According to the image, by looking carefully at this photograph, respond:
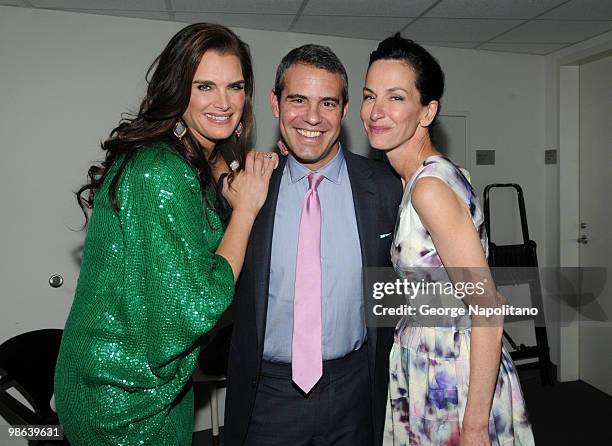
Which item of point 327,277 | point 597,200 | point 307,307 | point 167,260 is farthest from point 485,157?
point 167,260

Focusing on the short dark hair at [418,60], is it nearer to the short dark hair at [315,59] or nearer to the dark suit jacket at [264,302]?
the short dark hair at [315,59]

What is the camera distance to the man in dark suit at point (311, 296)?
172 cm

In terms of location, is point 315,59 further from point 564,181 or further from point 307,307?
point 564,181

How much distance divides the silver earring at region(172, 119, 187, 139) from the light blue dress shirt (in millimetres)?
470

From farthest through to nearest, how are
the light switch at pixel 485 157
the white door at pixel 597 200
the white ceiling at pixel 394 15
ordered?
1. the light switch at pixel 485 157
2. the white door at pixel 597 200
3. the white ceiling at pixel 394 15

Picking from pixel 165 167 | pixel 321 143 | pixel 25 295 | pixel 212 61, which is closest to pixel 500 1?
pixel 321 143

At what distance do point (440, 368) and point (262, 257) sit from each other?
0.69 meters

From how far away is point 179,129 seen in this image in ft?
4.92

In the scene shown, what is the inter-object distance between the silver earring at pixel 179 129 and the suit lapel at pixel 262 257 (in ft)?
1.34

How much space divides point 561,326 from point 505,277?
906 millimetres

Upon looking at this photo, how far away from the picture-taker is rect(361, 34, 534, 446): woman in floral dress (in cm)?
141

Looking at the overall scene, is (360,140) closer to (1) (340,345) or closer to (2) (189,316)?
(1) (340,345)

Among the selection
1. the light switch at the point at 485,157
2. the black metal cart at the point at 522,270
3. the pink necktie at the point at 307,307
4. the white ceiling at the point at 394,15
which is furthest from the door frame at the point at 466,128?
the pink necktie at the point at 307,307

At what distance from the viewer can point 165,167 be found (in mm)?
1229
